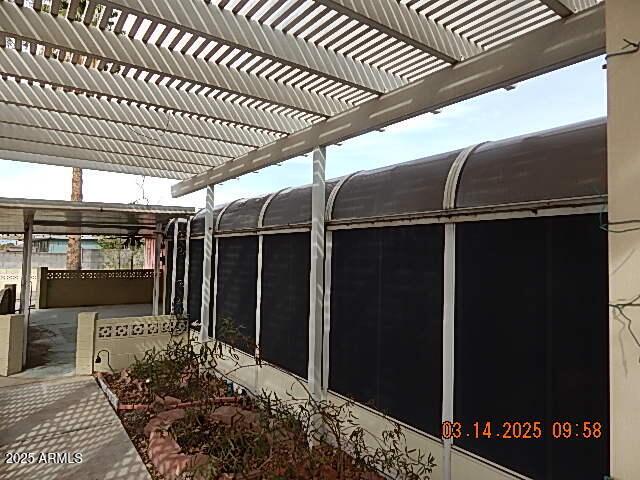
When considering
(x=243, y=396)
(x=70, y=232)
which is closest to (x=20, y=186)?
(x=70, y=232)

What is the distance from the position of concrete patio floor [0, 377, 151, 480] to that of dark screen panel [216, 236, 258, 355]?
6.61 ft

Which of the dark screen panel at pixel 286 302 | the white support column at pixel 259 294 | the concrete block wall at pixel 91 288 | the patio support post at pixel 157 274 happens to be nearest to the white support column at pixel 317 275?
the dark screen panel at pixel 286 302

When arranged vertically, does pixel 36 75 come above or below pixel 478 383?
above

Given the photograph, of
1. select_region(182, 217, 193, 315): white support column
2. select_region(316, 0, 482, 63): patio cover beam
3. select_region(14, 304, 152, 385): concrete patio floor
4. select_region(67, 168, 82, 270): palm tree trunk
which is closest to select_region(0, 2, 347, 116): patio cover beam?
select_region(316, 0, 482, 63): patio cover beam

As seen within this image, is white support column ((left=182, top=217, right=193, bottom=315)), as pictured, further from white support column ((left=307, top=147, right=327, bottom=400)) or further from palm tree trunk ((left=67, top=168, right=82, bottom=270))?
palm tree trunk ((left=67, top=168, right=82, bottom=270))

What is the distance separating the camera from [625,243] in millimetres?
1546

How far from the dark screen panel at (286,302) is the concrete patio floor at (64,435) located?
1995 mm

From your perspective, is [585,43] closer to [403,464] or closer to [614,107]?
[614,107]

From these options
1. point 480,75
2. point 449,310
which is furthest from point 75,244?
point 480,75

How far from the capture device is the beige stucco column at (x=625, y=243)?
1.51m

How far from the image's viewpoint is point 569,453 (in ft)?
9.07

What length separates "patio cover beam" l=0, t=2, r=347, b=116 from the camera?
3.01 meters

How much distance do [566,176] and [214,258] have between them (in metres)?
6.17
